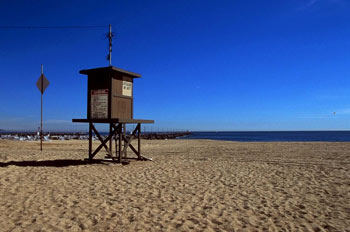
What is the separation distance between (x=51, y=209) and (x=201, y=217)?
9.76 feet

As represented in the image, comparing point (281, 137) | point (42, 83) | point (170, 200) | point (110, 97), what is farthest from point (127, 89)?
point (281, 137)

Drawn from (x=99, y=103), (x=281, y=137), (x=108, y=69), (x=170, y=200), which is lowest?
(x=281, y=137)

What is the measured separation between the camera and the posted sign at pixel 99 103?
1049 cm

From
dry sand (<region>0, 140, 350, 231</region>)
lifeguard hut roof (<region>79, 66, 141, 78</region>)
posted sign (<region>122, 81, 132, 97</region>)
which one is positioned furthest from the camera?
posted sign (<region>122, 81, 132, 97</region>)

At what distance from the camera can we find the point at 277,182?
7.82 metres

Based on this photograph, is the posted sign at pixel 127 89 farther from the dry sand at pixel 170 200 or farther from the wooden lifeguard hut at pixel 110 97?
the dry sand at pixel 170 200

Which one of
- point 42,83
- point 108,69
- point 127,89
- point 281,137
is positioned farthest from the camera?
point 281,137

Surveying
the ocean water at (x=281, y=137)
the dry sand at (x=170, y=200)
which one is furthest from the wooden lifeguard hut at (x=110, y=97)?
the ocean water at (x=281, y=137)

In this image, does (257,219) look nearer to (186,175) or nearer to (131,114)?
(186,175)

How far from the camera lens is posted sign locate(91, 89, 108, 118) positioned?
34.4 feet

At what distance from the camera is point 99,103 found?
10.6 metres

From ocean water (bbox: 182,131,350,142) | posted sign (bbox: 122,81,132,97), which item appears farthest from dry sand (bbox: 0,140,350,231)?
ocean water (bbox: 182,131,350,142)

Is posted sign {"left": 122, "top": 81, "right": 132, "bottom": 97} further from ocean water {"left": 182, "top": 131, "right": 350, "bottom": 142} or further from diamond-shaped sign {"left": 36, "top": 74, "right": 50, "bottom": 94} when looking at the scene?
ocean water {"left": 182, "top": 131, "right": 350, "bottom": 142}

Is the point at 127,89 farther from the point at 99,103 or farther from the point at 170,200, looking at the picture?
the point at 170,200
